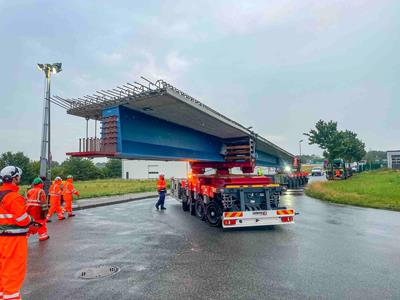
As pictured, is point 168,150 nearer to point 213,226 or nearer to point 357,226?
point 213,226

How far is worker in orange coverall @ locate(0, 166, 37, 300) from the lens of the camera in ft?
11.9

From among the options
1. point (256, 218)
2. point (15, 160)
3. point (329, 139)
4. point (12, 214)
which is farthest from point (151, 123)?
point (15, 160)

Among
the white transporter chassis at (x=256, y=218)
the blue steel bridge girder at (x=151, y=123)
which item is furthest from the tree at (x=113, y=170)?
the white transporter chassis at (x=256, y=218)

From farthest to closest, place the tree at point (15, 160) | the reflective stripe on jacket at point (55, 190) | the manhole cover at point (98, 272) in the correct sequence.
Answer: the tree at point (15, 160) < the reflective stripe on jacket at point (55, 190) < the manhole cover at point (98, 272)

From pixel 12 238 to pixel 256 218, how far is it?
6.69 meters

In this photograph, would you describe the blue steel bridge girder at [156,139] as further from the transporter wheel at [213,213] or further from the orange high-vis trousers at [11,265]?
the orange high-vis trousers at [11,265]

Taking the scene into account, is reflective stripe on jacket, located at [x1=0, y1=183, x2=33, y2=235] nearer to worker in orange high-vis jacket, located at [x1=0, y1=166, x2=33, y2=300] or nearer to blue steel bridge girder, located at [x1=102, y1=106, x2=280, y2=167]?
worker in orange high-vis jacket, located at [x1=0, y1=166, x2=33, y2=300]

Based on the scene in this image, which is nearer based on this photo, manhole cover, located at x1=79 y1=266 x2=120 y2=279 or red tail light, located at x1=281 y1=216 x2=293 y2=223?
manhole cover, located at x1=79 y1=266 x2=120 y2=279

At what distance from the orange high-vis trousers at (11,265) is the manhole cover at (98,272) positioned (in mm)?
1575

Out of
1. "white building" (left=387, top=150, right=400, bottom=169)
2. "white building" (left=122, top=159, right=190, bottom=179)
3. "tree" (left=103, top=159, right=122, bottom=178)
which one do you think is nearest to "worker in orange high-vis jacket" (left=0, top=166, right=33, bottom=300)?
"white building" (left=122, top=159, right=190, bottom=179)

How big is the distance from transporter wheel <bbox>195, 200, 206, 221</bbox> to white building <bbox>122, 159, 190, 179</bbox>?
50.4m

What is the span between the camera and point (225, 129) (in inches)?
587

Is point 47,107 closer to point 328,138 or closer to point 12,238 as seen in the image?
point 12,238

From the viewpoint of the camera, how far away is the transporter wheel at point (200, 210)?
36.2 ft
